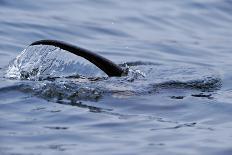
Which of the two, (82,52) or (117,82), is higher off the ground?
(82,52)

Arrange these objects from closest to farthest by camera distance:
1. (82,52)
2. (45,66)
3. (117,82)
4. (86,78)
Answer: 1. (82,52)
2. (117,82)
3. (86,78)
4. (45,66)

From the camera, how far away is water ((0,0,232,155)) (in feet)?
17.2

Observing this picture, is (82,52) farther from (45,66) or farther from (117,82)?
(45,66)

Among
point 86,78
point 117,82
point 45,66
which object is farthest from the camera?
point 45,66

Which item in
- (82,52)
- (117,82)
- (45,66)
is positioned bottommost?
(117,82)

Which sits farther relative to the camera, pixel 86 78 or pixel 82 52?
pixel 86 78

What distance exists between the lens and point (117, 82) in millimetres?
6785

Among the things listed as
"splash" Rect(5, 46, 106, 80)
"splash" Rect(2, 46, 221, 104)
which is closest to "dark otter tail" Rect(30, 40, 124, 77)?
"splash" Rect(2, 46, 221, 104)

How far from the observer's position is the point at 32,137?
17.1 feet

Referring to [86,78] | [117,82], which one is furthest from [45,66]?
[117,82]

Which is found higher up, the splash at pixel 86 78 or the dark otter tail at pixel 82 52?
the dark otter tail at pixel 82 52

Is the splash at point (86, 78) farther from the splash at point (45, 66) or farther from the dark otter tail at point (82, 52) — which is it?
the dark otter tail at point (82, 52)

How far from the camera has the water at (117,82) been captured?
5.25 m

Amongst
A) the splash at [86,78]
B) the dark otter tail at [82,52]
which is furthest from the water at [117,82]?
the dark otter tail at [82,52]
